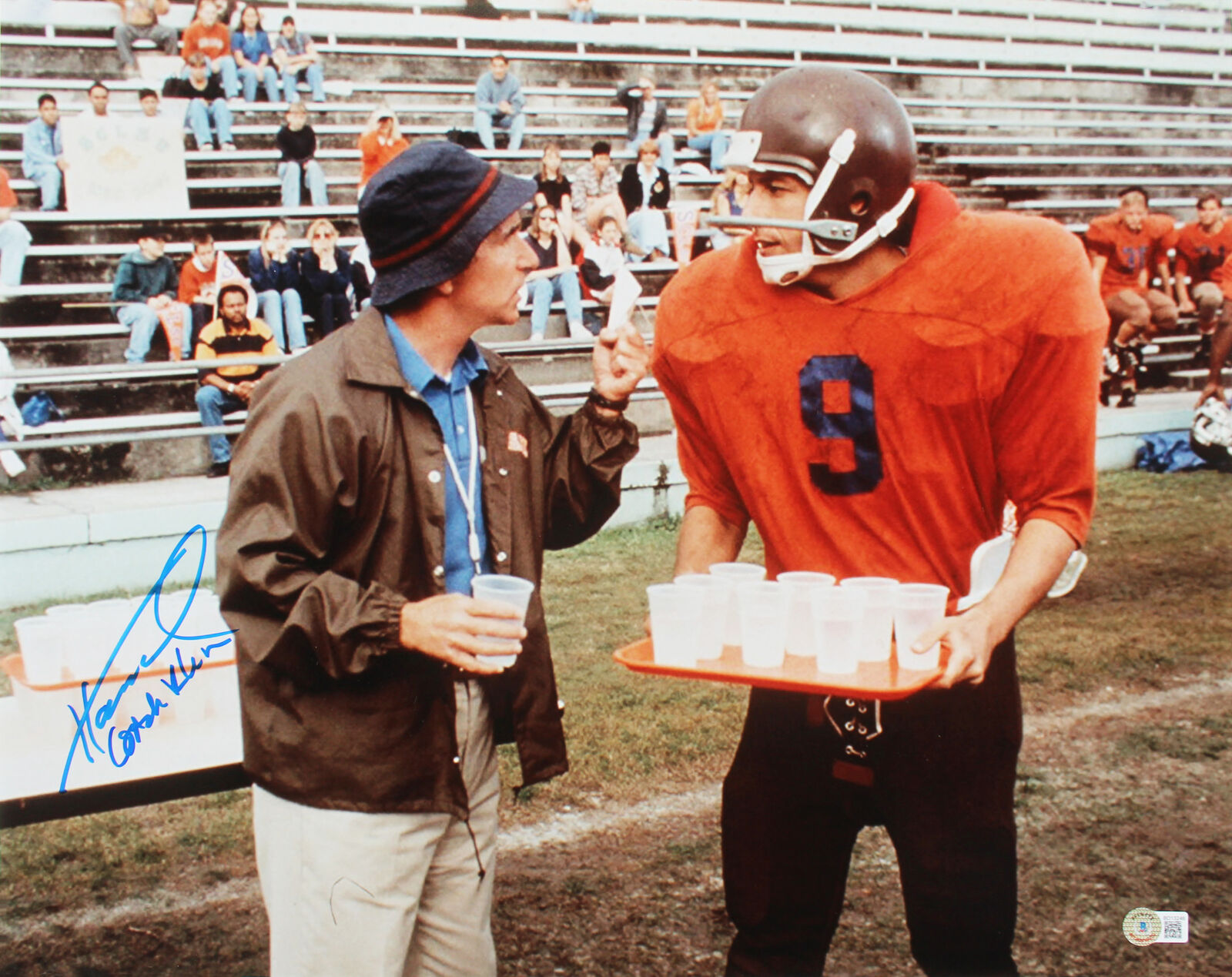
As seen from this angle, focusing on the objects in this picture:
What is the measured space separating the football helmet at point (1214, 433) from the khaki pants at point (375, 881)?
10308mm

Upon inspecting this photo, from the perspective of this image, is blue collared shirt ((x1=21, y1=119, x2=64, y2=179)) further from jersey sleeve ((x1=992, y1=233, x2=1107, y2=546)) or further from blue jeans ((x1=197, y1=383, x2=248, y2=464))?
jersey sleeve ((x1=992, y1=233, x2=1107, y2=546))

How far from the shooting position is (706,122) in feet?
55.6

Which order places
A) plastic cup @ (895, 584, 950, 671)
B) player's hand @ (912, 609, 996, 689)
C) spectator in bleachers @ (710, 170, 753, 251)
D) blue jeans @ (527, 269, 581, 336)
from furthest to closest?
spectator in bleachers @ (710, 170, 753, 251) < blue jeans @ (527, 269, 581, 336) < plastic cup @ (895, 584, 950, 671) < player's hand @ (912, 609, 996, 689)

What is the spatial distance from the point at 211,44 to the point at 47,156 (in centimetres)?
277

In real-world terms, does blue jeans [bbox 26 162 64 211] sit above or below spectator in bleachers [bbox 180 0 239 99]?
below

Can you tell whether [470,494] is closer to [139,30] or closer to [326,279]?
[326,279]

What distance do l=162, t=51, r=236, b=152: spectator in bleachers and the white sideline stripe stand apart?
11581mm

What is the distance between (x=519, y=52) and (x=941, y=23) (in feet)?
33.3

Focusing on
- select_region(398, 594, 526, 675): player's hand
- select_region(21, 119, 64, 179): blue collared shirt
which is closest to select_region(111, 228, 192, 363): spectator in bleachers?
select_region(21, 119, 64, 179): blue collared shirt

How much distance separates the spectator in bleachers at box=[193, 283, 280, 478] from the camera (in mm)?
10117

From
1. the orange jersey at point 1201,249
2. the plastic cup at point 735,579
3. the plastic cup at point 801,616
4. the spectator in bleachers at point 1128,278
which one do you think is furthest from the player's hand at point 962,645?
the orange jersey at point 1201,249

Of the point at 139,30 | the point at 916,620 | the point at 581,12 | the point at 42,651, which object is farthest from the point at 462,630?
the point at 581,12

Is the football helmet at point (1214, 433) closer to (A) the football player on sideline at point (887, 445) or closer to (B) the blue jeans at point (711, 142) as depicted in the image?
(B) the blue jeans at point (711, 142)

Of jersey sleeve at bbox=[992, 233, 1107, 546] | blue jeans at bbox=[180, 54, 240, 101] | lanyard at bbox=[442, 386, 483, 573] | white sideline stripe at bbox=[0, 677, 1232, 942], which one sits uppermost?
blue jeans at bbox=[180, 54, 240, 101]
